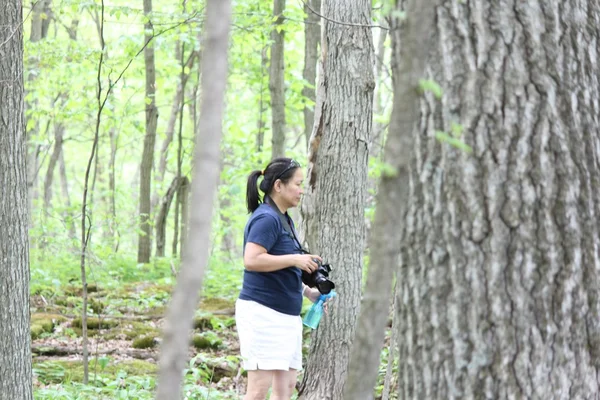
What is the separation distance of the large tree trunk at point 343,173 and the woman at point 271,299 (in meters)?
1.28

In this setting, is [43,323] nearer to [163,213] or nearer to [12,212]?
[12,212]

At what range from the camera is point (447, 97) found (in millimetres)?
2186

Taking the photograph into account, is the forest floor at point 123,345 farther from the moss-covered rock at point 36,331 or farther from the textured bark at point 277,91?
the textured bark at point 277,91

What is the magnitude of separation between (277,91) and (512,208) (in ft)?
25.5

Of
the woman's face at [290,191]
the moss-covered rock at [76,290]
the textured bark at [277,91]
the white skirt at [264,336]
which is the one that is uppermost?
the textured bark at [277,91]

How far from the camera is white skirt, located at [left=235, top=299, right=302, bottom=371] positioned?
4270mm

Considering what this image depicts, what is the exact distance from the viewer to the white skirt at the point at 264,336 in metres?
4.27

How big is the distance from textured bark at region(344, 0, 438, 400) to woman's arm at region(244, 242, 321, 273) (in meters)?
2.28

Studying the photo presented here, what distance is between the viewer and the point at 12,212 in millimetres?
4438

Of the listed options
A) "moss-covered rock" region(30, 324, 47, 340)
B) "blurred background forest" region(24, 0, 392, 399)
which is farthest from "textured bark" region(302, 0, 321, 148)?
"moss-covered rock" region(30, 324, 47, 340)

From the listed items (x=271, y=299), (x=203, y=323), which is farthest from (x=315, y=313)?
(x=203, y=323)

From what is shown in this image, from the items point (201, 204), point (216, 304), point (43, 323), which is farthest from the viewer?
point (216, 304)

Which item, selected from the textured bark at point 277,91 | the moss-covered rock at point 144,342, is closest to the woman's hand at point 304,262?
the moss-covered rock at point 144,342

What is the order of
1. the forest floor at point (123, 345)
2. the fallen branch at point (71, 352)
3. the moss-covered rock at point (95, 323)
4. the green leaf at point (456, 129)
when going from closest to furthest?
the green leaf at point (456, 129) → the forest floor at point (123, 345) → the fallen branch at point (71, 352) → the moss-covered rock at point (95, 323)
